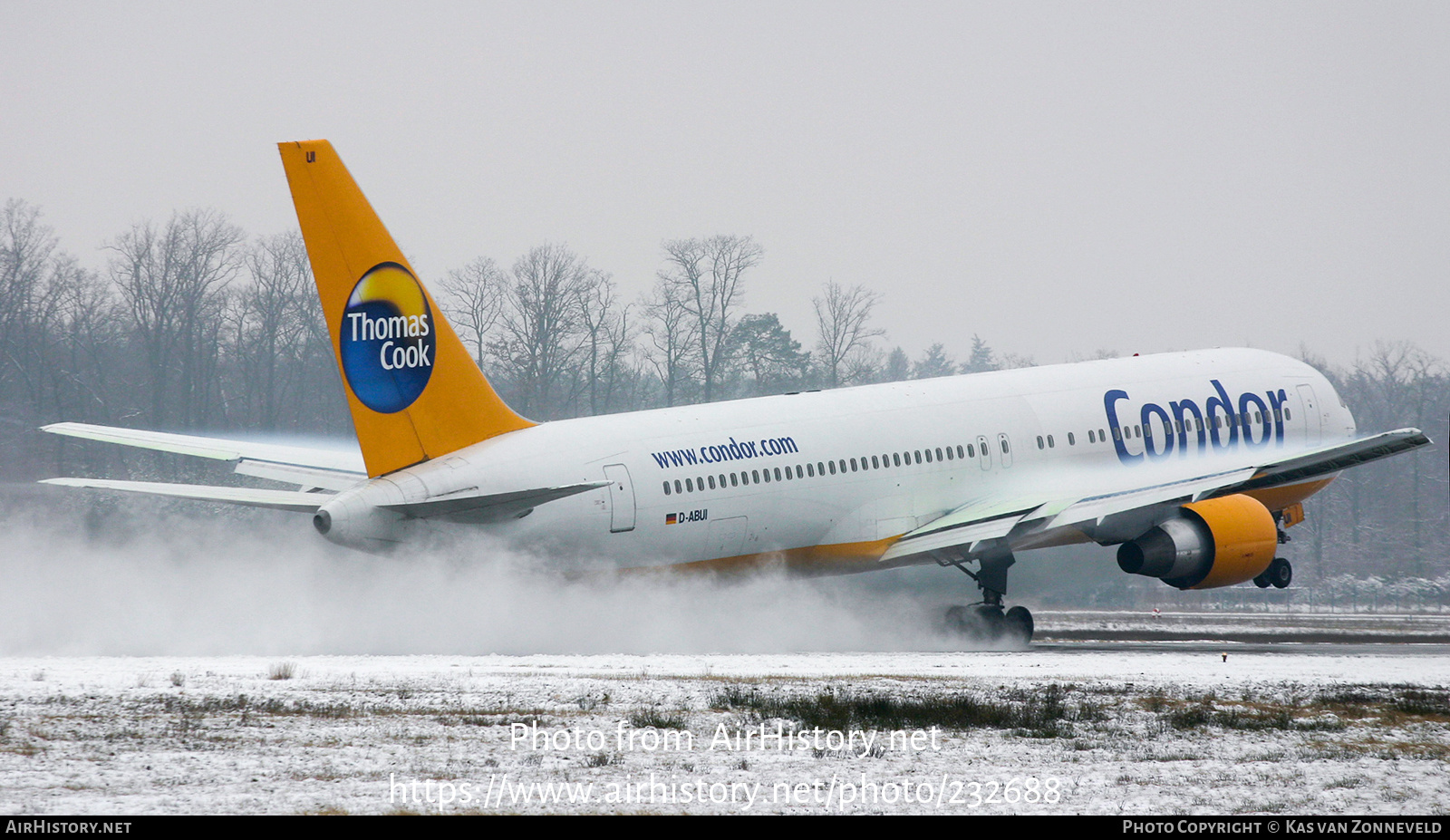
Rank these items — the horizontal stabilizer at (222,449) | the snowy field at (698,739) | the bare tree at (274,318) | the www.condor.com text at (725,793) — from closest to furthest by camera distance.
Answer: the www.condor.com text at (725,793)
the snowy field at (698,739)
the horizontal stabilizer at (222,449)
the bare tree at (274,318)

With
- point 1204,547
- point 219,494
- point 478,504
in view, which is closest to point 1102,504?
point 1204,547

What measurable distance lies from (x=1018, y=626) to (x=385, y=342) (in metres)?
11.8

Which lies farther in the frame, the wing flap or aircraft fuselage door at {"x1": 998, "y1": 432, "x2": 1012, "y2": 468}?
aircraft fuselage door at {"x1": 998, "y1": 432, "x2": 1012, "y2": 468}

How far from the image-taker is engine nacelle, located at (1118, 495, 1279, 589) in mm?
23797

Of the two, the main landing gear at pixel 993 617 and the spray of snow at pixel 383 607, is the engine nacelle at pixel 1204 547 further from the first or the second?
the spray of snow at pixel 383 607

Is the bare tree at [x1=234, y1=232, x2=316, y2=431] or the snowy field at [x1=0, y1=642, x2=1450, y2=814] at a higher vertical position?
the bare tree at [x1=234, y1=232, x2=316, y2=431]

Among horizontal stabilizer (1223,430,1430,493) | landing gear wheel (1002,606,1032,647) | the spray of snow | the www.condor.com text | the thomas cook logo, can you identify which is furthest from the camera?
landing gear wheel (1002,606,1032,647)

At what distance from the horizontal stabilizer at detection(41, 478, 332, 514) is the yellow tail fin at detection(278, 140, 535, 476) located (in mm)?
1351

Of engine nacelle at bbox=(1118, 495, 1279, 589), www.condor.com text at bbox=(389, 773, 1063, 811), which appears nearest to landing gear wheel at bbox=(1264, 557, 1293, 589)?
engine nacelle at bbox=(1118, 495, 1279, 589)

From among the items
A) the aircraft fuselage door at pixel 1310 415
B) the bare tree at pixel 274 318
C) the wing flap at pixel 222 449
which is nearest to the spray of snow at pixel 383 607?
the wing flap at pixel 222 449

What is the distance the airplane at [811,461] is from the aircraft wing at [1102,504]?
0.16 feet

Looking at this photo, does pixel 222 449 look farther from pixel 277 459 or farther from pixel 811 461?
pixel 811 461

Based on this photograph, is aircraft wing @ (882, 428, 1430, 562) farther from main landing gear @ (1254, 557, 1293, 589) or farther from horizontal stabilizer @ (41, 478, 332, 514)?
horizontal stabilizer @ (41, 478, 332, 514)

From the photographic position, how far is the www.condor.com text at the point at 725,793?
29.1ft
